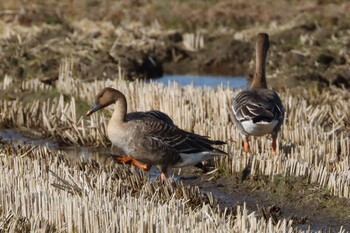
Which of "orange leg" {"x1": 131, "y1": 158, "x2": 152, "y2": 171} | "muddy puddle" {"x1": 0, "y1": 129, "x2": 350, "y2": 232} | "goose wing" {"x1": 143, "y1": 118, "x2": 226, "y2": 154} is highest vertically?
"goose wing" {"x1": 143, "y1": 118, "x2": 226, "y2": 154}

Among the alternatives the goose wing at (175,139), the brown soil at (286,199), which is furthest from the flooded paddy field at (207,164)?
the goose wing at (175,139)

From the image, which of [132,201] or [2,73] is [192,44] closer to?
[2,73]

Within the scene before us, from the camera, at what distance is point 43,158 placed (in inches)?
484

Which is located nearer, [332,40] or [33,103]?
[33,103]

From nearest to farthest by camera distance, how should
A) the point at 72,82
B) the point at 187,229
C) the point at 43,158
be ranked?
1. the point at 187,229
2. the point at 43,158
3. the point at 72,82

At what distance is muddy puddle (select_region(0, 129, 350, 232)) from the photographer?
10.6 metres

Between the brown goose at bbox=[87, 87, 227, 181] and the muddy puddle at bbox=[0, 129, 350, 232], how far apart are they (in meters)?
0.63

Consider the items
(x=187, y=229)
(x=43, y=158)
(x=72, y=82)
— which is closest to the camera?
(x=187, y=229)

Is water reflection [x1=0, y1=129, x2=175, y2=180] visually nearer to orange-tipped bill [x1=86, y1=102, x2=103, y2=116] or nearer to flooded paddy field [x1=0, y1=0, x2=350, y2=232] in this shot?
flooded paddy field [x1=0, y1=0, x2=350, y2=232]

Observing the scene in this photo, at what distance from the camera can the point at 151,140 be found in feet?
38.3

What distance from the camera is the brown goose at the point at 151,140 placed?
11656mm

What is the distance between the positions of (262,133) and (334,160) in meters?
1.34

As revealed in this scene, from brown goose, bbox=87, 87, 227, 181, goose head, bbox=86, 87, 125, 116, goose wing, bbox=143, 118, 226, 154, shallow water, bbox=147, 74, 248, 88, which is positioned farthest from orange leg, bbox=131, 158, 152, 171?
shallow water, bbox=147, 74, 248, 88

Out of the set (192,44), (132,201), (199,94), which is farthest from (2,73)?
(132,201)
